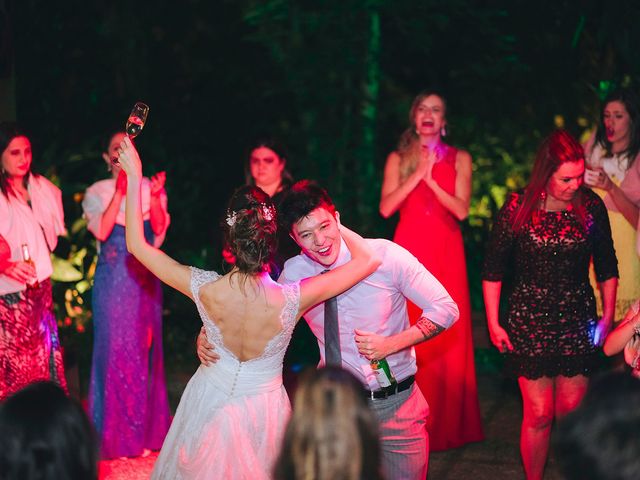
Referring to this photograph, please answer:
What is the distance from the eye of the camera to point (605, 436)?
233 centimetres

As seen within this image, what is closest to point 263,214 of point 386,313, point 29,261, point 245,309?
point 245,309

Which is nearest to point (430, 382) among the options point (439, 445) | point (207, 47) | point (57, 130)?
point (439, 445)

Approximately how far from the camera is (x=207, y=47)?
1061cm

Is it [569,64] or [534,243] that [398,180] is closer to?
[534,243]

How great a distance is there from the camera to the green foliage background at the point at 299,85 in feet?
26.9

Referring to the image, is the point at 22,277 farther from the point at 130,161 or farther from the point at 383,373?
the point at 383,373

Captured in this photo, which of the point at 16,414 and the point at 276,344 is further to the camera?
the point at 276,344

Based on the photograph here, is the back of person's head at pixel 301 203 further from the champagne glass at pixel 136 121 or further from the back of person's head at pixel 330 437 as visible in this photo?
the back of person's head at pixel 330 437

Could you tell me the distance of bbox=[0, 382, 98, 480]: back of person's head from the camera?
91.9 inches

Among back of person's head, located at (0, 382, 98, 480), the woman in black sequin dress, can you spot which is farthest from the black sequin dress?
back of person's head, located at (0, 382, 98, 480)

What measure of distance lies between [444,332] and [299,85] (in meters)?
3.73

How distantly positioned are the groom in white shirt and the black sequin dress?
84cm

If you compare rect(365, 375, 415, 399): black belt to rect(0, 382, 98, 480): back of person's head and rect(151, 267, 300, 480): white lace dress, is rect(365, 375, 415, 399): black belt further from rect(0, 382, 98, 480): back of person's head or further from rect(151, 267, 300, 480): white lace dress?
rect(0, 382, 98, 480): back of person's head

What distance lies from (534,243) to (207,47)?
6.77m
